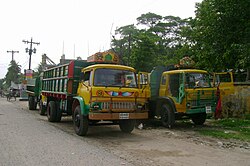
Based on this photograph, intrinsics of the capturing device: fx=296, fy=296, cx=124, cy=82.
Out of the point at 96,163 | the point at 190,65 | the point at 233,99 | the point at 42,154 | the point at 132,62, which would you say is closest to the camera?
the point at 96,163

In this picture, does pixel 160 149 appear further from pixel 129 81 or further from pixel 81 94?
pixel 81 94

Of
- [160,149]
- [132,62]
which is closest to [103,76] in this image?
[160,149]

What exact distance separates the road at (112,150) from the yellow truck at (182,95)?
3.52 ft

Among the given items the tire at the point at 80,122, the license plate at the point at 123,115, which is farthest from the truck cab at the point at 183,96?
the tire at the point at 80,122

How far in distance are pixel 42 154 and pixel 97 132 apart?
3866 millimetres

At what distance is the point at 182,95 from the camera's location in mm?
10844

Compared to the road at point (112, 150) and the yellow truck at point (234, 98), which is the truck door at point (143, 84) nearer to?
the road at point (112, 150)

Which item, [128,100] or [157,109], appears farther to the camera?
[157,109]

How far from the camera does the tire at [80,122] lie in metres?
9.23

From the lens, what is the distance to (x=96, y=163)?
6.11 metres

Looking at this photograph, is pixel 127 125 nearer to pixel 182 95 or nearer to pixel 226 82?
pixel 182 95

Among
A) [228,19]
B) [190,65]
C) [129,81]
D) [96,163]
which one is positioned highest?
[228,19]

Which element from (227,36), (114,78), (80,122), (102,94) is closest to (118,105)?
(102,94)

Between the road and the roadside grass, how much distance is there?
0.85 meters
